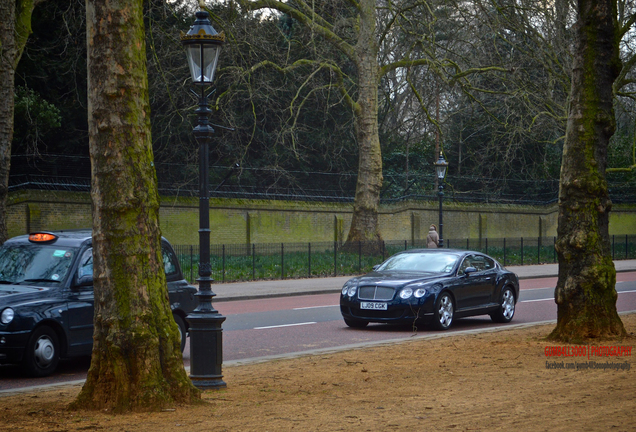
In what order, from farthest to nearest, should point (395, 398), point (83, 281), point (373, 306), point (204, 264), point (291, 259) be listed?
point (291, 259) → point (373, 306) → point (83, 281) → point (204, 264) → point (395, 398)

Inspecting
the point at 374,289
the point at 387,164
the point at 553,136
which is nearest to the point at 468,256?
the point at 374,289

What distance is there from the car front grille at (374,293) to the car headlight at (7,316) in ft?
21.0

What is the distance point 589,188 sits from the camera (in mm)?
11211

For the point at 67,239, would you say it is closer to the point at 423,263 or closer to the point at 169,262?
the point at 169,262

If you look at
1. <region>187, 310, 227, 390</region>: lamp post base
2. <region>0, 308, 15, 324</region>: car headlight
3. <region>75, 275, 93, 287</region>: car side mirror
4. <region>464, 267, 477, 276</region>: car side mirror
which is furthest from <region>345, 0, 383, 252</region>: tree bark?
<region>187, 310, 227, 390</region>: lamp post base

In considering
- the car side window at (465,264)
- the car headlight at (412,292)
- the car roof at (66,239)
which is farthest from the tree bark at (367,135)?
the car roof at (66,239)

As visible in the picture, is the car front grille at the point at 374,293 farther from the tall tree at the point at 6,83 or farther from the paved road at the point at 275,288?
the tall tree at the point at 6,83

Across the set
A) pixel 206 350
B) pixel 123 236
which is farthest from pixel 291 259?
pixel 123 236

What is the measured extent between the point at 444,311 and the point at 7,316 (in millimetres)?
7550

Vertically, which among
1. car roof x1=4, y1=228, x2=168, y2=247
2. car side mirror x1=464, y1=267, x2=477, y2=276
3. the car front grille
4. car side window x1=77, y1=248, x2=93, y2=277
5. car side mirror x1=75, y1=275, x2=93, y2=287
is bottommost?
the car front grille

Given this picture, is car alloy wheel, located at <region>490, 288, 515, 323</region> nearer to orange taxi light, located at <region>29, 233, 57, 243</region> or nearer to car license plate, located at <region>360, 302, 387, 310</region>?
car license plate, located at <region>360, 302, 387, 310</region>

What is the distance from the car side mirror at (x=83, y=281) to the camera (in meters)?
10.0

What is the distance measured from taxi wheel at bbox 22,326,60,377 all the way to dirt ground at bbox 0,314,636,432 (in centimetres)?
130

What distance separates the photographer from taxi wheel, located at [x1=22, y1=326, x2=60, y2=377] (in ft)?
30.4
